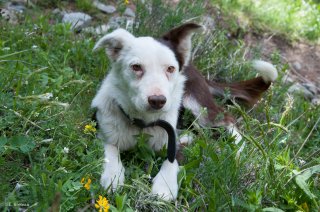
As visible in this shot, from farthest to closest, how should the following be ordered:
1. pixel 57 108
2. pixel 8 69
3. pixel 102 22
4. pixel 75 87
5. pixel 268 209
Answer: pixel 102 22 → pixel 75 87 → pixel 8 69 → pixel 57 108 → pixel 268 209

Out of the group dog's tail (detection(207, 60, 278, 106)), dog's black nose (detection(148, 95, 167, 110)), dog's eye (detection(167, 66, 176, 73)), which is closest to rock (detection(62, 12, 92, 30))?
dog's tail (detection(207, 60, 278, 106))

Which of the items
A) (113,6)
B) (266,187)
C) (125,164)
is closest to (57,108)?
(125,164)

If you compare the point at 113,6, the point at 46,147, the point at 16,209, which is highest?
the point at 16,209

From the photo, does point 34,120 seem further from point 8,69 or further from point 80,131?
point 8,69

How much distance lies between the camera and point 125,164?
3439mm

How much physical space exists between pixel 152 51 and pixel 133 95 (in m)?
0.33

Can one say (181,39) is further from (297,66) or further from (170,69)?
(297,66)

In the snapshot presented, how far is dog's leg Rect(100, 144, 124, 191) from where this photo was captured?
2.95 meters

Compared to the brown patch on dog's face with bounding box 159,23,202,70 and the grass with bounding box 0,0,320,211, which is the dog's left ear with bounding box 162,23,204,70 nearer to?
the brown patch on dog's face with bounding box 159,23,202,70

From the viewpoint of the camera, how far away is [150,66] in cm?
328

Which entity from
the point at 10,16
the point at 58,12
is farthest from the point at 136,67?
the point at 58,12

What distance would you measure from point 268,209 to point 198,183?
57 centimetres

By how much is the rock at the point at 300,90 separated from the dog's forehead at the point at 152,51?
287 centimetres

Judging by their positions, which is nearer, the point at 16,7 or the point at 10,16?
the point at 10,16
